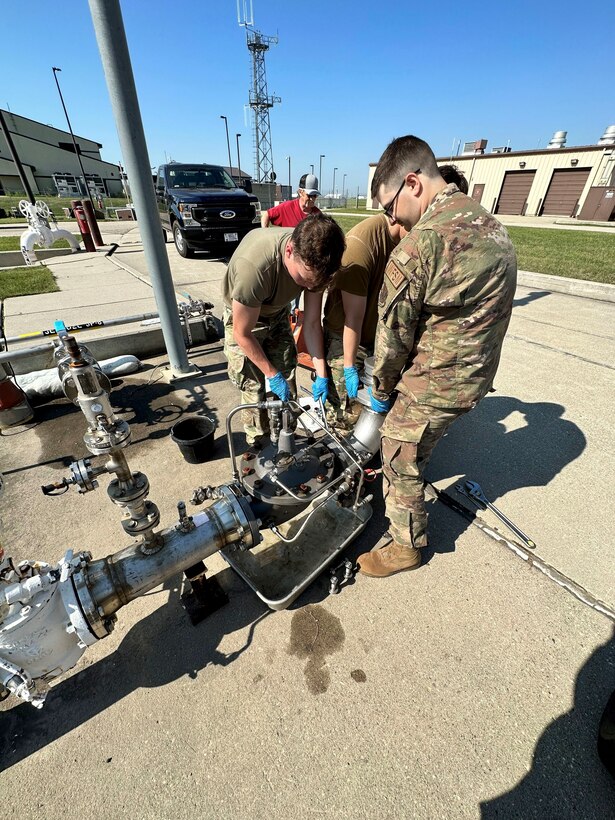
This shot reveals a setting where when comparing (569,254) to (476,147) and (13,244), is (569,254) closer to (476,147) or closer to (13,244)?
(13,244)

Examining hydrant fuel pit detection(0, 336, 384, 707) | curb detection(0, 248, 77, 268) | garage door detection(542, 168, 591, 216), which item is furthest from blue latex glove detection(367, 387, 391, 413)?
garage door detection(542, 168, 591, 216)

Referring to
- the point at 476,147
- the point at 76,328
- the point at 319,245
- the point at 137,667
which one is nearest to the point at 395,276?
the point at 319,245

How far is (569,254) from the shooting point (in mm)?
10641

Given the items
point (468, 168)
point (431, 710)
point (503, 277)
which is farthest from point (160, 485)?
point (468, 168)

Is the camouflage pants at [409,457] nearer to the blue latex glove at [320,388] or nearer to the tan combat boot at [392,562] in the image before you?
the tan combat boot at [392,562]

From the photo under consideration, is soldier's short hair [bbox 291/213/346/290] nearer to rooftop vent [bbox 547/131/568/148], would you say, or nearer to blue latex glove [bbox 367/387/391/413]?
blue latex glove [bbox 367/387/391/413]

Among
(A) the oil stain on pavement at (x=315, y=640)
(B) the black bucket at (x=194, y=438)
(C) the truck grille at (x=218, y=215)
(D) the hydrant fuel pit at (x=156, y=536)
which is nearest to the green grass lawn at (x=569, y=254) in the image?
(C) the truck grille at (x=218, y=215)

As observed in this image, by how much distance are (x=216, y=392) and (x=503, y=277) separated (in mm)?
3166

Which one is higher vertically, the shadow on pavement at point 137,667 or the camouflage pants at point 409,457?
the camouflage pants at point 409,457

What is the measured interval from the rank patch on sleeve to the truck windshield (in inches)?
430

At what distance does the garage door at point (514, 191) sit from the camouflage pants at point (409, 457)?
31469mm

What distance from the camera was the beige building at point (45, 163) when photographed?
39.9m

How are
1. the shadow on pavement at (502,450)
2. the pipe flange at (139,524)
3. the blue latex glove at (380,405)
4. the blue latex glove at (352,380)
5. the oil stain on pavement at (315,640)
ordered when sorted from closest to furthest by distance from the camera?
the pipe flange at (139,524) → the oil stain on pavement at (315,640) → the blue latex glove at (380,405) → the blue latex glove at (352,380) → the shadow on pavement at (502,450)

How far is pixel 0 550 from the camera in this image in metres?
1.34
